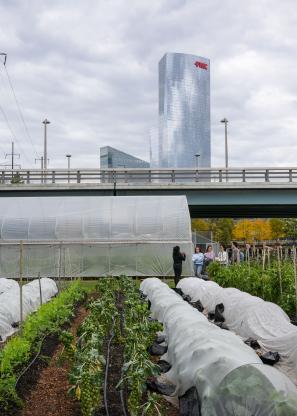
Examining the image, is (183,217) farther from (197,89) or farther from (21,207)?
(197,89)

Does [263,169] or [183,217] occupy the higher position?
[263,169]

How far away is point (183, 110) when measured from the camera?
9988cm

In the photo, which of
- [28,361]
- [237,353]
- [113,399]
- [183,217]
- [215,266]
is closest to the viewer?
[237,353]

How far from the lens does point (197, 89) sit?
105m

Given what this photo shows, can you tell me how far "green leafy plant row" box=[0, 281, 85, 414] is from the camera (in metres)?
6.51

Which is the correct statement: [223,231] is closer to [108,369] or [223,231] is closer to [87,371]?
[108,369]

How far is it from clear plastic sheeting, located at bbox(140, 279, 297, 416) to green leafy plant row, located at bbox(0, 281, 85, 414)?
6.59 ft

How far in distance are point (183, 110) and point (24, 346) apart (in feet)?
310

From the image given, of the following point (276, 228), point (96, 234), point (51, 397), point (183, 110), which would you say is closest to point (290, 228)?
point (276, 228)

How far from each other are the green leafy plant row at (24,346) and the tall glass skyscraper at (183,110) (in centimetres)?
7781

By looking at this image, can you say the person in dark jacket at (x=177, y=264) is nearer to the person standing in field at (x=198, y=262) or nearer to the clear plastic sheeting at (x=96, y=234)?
the person standing in field at (x=198, y=262)

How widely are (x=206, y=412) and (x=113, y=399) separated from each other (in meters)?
2.05

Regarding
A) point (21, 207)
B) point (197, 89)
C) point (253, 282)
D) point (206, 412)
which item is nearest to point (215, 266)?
point (253, 282)

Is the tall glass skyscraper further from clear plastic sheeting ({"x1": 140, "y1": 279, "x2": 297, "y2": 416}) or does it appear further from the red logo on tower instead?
clear plastic sheeting ({"x1": 140, "y1": 279, "x2": 297, "y2": 416})
